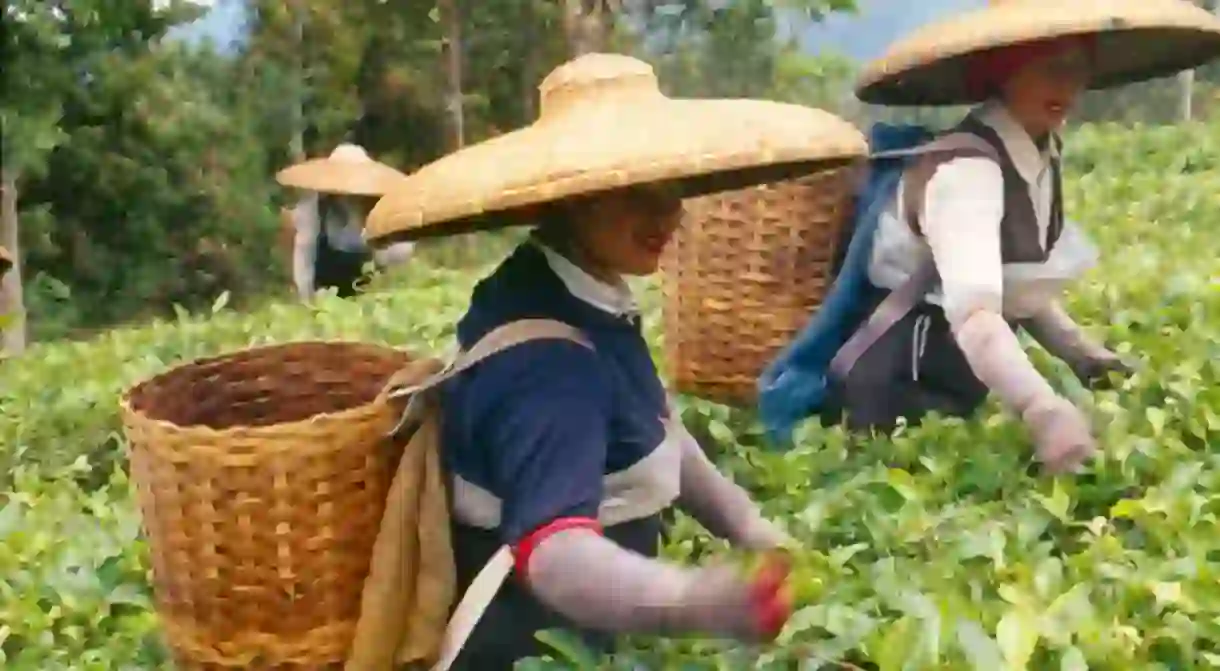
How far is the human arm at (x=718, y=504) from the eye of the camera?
208 cm

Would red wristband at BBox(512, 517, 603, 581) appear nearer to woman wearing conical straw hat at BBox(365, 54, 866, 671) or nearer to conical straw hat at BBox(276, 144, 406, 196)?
woman wearing conical straw hat at BBox(365, 54, 866, 671)

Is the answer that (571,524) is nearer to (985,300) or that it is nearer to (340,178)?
(985,300)

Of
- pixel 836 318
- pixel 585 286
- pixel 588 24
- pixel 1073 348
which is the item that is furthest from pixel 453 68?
pixel 585 286

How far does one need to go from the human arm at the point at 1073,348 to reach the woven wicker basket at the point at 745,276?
476mm

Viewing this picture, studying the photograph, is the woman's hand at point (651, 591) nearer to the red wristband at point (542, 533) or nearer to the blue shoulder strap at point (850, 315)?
the red wristband at point (542, 533)

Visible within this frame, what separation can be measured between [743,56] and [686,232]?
14.3m

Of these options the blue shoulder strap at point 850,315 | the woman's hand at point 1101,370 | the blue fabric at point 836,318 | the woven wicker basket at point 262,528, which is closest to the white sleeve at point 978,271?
the blue shoulder strap at point 850,315

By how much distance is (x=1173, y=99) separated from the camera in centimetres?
1478

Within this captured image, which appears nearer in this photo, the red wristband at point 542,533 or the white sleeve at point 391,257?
the red wristband at point 542,533

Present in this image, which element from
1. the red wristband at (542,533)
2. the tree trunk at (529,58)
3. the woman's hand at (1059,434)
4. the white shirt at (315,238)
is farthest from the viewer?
the tree trunk at (529,58)

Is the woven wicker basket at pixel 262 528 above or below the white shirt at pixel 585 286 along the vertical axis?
below

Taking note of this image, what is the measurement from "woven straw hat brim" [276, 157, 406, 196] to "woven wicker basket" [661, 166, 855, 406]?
362 centimetres

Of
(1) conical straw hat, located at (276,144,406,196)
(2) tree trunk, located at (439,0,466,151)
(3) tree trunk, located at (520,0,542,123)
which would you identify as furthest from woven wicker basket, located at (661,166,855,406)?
(3) tree trunk, located at (520,0,542,123)

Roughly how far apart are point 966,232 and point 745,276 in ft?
2.69
